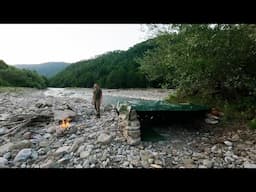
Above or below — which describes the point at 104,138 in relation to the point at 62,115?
below

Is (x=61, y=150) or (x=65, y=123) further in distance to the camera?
(x=65, y=123)

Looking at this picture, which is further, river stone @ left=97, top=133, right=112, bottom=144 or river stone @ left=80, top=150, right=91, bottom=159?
river stone @ left=97, top=133, right=112, bottom=144

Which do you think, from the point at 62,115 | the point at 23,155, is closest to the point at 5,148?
the point at 23,155

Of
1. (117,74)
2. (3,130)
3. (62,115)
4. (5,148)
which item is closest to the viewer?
(5,148)

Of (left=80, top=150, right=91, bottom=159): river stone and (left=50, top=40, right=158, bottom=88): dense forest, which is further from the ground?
(left=50, top=40, right=158, bottom=88): dense forest

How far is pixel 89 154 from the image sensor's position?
14.7 ft

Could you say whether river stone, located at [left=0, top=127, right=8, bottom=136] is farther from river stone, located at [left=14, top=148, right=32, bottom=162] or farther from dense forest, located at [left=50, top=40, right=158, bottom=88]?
dense forest, located at [left=50, top=40, right=158, bottom=88]

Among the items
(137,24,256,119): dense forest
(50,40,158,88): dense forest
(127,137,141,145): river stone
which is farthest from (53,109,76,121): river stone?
(50,40,158,88): dense forest

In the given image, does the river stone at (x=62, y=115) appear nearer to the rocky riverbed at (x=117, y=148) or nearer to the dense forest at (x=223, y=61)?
the rocky riverbed at (x=117, y=148)

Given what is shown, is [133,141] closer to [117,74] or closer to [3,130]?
[3,130]
